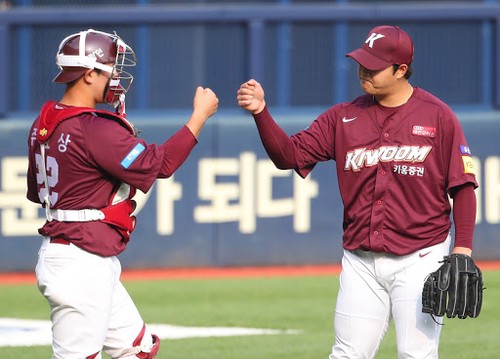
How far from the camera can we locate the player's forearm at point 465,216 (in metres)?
5.14

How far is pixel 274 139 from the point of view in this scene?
17.7 ft

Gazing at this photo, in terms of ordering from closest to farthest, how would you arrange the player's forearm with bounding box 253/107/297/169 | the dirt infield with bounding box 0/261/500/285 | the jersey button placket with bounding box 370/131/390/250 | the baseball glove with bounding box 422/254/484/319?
the baseball glove with bounding box 422/254/484/319 < the jersey button placket with bounding box 370/131/390/250 < the player's forearm with bounding box 253/107/297/169 < the dirt infield with bounding box 0/261/500/285

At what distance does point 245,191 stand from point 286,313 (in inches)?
90.9

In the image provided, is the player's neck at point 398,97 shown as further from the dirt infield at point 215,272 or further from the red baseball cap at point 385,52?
A: the dirt infield at point 215,272

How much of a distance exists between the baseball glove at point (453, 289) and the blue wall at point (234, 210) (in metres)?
5.72

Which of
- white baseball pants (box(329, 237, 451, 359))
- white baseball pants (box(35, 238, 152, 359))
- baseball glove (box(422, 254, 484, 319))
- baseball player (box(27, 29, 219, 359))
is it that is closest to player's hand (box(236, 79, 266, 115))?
baseball player (box(27, 29, 219, 359))

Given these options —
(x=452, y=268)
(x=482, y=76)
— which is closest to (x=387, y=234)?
(x=452, y=268)

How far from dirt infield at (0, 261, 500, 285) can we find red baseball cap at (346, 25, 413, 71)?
551 cm

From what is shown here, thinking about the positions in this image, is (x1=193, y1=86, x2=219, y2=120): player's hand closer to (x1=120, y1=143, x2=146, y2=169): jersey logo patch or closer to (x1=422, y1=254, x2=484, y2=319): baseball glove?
(x1=120, y1=143, x2=146, y2=169): jersey logo patch

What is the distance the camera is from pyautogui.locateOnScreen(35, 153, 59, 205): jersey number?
194 inches

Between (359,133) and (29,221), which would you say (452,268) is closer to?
(359,133)

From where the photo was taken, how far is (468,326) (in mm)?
8133

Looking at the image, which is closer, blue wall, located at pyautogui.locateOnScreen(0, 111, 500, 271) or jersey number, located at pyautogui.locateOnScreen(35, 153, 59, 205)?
jersey number, located at pyautogui.locateOnScreen(35, 153, 59, 205)

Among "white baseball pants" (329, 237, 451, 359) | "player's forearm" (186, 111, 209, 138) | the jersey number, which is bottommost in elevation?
"white baseball pants" (329, 237, 451, 359)
